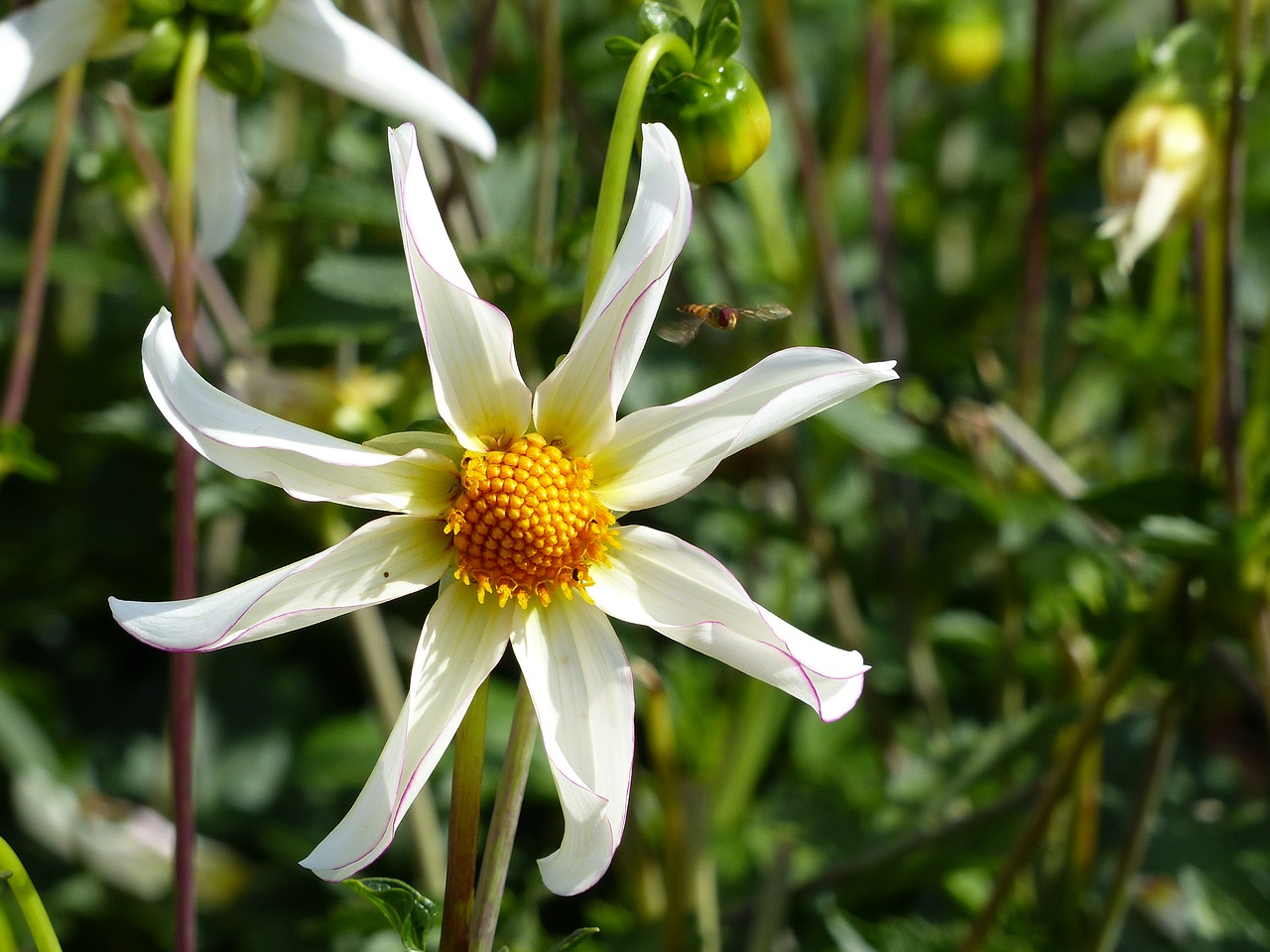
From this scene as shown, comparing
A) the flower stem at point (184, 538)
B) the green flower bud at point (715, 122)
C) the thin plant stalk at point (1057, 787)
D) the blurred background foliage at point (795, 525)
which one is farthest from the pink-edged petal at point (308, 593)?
the thin plant stalk at point (1057, 787)

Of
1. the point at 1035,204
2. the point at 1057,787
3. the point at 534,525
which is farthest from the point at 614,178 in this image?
the point at 1035,204

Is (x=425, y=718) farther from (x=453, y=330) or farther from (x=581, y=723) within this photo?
(x=453, y=330)

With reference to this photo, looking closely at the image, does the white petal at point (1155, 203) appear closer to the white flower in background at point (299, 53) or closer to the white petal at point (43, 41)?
the white flower in background at point (299, 53)

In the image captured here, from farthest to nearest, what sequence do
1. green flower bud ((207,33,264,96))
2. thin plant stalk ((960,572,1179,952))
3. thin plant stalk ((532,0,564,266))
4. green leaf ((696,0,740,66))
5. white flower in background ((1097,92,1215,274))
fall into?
thin plant stalk ((532,0,564,266)) → white flower in background ((1097,92,1215,274)) → thin plant stalk ((960,572,1179,952)) → green flower bud ((207,33,264,96)) → green leaf ((696,0,740,66))

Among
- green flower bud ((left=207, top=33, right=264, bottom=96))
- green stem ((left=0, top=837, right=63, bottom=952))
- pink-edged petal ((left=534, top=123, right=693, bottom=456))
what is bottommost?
green stem ((left=0, top=837, right=63, bottom=952))

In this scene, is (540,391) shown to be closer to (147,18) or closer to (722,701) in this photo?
(147,18)

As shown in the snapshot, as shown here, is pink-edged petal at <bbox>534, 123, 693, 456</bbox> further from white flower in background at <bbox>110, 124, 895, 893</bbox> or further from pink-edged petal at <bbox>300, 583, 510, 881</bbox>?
pink-edged petal at <bbox>300, 583, 510, 881</bbox>

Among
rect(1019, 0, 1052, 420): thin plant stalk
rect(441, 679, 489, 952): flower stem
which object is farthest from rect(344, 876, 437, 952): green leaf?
rect(1019, 0, 1052, 420): thin plant stalk
